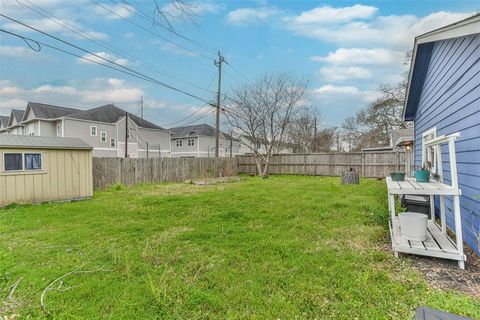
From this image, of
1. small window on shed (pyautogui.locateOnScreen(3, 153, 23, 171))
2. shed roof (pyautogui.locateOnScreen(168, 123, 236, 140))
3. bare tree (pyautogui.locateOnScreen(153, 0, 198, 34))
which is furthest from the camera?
shed roof (pyautogui.locateOnScreen(168, 123, 236, 140))

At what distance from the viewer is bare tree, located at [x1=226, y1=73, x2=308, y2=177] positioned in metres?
16.5

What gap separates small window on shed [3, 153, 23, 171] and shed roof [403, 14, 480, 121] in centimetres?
959

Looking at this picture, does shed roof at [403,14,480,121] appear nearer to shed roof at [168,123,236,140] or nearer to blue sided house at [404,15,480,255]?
blue sided house at [404,15,480,255]

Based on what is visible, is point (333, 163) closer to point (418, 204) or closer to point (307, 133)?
point (418, 204)

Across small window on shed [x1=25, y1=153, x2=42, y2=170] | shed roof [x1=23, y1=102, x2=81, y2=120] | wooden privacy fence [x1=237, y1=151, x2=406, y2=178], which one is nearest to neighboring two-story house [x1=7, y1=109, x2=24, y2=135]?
shed roof [x1=23, y1=102, x2=81, y2=120]

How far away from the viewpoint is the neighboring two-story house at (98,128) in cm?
2189

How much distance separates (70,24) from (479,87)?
855 centimetres

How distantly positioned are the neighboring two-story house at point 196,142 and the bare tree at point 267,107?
1156 centimetres

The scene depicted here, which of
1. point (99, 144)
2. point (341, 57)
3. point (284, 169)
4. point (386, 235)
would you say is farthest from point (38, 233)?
point (99, 144)

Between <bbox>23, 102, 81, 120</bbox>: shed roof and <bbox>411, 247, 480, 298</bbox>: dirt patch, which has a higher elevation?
<bbox>23, 102, 81, 120</bbox>: shed roof

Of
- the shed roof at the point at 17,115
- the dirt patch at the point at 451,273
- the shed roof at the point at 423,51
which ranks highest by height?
the shed roof at the point at 17,115

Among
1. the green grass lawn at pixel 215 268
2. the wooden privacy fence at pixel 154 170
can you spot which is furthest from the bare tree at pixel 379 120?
the green grass lawn at pixel 215 268

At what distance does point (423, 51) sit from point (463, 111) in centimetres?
216

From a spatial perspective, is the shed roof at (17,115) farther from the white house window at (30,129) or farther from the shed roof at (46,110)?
the shed roof at (46,110)
